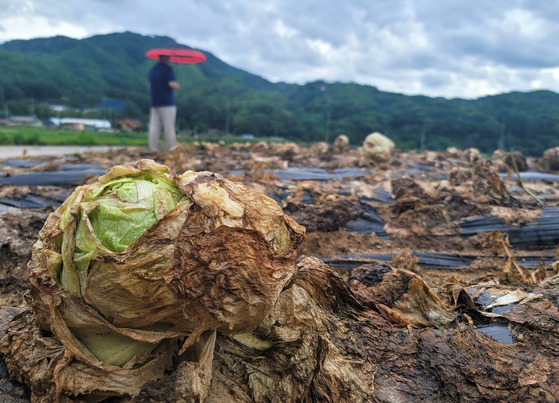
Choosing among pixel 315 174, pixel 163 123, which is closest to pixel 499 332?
pixel 315 174

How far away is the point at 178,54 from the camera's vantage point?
11352mm

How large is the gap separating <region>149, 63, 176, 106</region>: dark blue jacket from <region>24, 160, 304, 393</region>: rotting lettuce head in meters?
8.98

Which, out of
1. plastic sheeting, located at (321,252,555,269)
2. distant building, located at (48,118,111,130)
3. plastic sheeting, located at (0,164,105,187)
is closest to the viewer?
plastic sheeting, located at (321,252,555,269)

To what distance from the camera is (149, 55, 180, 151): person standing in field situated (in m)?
9.95

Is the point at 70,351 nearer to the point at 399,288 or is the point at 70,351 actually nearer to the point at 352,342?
the point at 352,342

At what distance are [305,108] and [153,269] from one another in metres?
47.2

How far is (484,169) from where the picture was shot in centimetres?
585

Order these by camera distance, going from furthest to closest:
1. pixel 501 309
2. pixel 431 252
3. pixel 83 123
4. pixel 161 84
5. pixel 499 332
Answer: pixel 83 123 → pixel 161 84 → pixel 431 252 → pixel 501 309 → pixel 499 332

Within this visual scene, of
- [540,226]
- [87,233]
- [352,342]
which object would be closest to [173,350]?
[87,233]

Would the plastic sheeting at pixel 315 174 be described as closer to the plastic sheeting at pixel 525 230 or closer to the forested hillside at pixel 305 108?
the plastic sheeting at pixel 525 230

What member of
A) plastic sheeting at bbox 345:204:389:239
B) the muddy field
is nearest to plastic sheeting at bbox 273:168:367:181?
the muddy field

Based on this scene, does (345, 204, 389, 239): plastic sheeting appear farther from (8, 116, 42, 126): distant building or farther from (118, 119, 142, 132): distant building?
(8, 116, 42, 126): distant building

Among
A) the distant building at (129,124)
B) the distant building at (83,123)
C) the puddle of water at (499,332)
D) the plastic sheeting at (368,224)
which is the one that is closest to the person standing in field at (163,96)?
the plastic sheeting at (368,224)

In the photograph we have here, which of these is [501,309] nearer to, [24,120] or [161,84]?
[161,84]
